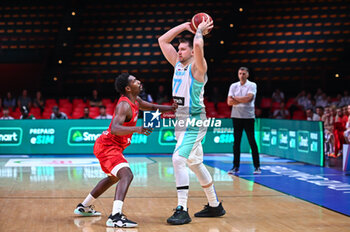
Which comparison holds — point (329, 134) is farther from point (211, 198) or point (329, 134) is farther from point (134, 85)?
point (134, 85)

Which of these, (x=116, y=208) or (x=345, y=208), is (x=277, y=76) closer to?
(x=345, y=208)

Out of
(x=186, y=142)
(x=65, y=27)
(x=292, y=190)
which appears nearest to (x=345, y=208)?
(x=292, y=190)

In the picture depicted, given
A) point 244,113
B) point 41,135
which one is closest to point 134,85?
point 244,113

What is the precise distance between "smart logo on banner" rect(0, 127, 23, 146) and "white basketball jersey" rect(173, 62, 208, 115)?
802 cm

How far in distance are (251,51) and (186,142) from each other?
15.9m

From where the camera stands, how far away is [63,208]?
230 inches

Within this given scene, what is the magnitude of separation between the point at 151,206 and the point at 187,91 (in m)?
1.60

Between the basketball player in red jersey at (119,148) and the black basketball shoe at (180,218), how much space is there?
0.38 meters

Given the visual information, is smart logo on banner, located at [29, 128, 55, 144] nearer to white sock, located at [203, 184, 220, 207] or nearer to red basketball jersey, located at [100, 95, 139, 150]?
red basketball jersey, located at [100, 95, 139, 150]

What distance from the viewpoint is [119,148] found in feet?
17.2

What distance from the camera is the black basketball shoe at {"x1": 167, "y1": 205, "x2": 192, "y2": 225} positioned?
16.3 feet

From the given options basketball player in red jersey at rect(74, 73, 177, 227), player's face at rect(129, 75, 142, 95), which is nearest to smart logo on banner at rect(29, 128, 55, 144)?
basketball player in red jersey at rect(74, 73, 177, 227)

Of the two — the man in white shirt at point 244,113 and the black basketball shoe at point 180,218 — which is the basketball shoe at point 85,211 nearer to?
the black basketball shoe at point 180,218

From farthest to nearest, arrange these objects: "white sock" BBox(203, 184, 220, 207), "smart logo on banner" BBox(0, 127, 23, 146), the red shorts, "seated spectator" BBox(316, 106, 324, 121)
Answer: "seated spectator" BBox(316, 106, 324, 121) < "smart logo on banner" BBox(0, 127, 23, 146) < "white sock" BBox(203, 184, 220, 207) < the red shorts
